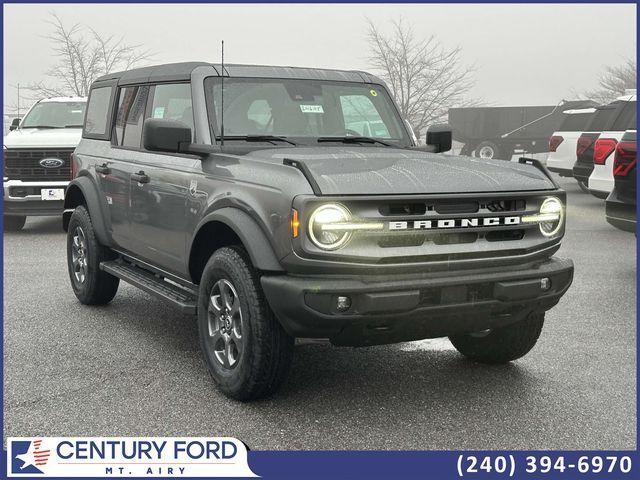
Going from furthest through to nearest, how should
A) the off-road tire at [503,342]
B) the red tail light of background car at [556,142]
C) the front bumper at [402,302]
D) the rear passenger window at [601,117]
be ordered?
1. the red tail light of background car at [556,142]
2. the rear passenger window at [601,117]
3. the off-road tire at [503,342]
4. the front bumper at [402,302]

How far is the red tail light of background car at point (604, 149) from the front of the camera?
1138 centimetres

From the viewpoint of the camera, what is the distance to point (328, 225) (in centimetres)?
383

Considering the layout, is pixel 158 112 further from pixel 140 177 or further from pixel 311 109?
pixel 311 109

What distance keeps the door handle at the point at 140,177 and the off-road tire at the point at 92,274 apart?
3.45 feet

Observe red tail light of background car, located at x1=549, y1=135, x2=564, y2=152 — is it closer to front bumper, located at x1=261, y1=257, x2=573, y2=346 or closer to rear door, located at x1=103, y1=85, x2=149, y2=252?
rear door, located at x1=103, y1=85, x2=149, y2=252

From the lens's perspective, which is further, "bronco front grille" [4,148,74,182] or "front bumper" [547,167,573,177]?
"front bumper" [547,167,573,177]

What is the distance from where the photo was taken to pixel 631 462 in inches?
147

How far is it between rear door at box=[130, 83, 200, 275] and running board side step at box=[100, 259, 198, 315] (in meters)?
0.15

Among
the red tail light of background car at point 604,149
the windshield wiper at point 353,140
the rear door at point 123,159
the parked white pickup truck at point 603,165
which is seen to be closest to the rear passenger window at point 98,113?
the rear door at point 123,159

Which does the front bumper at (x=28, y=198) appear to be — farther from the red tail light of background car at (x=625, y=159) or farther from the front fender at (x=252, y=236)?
the front fender at (x=252, y=236)

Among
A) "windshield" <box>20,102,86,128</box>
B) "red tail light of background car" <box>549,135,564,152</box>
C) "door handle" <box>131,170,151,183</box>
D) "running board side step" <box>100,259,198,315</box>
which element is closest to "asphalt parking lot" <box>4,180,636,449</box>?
"running board side step" <box>100,259,198,315</box>

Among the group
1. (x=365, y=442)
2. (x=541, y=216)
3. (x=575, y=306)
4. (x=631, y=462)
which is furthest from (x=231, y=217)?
(x=575, y=306)

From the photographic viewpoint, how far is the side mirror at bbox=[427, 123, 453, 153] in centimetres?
581

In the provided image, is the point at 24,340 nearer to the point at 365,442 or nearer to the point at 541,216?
the point at 365,442
